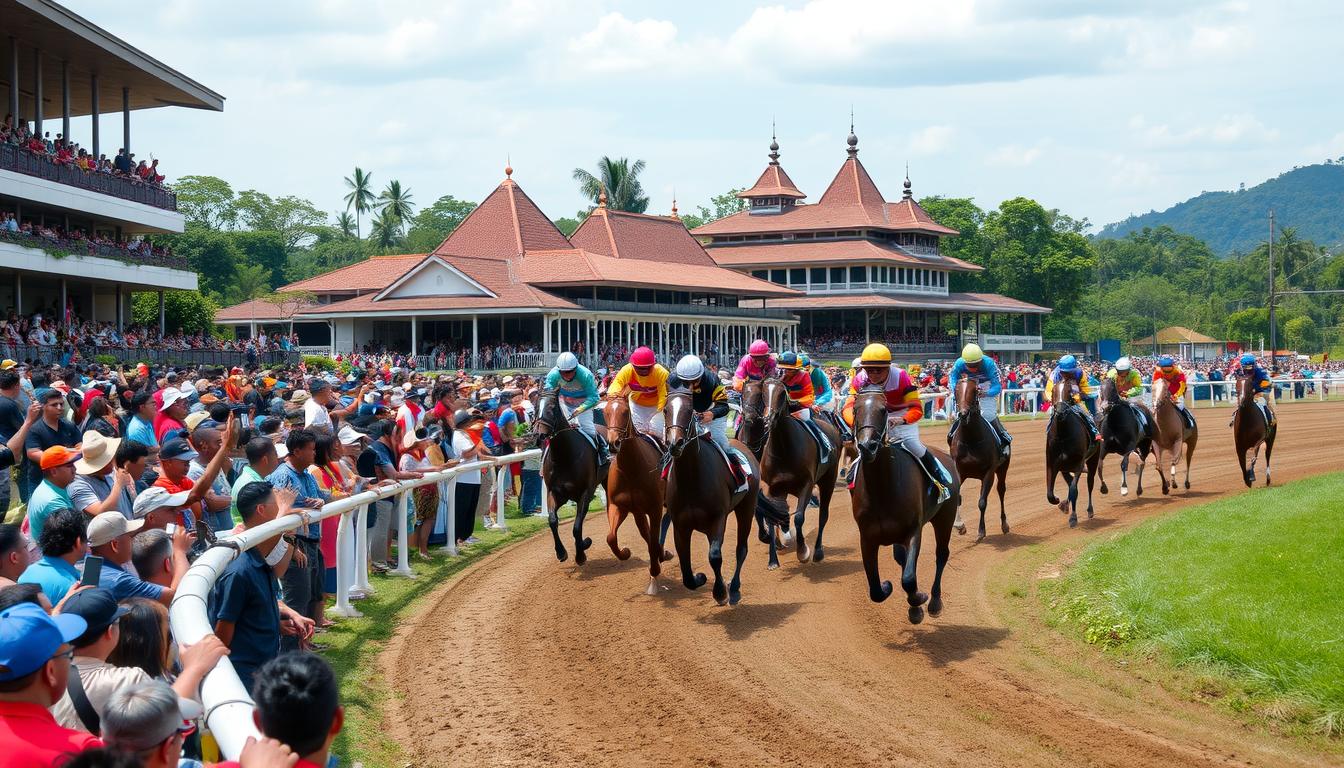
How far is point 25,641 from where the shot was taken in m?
3.46

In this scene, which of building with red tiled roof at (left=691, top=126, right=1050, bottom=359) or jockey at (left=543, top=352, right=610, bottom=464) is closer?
jockey at (left=543, top=352, right=610, bottom=464)

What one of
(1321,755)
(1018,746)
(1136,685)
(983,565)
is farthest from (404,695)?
(983,565)

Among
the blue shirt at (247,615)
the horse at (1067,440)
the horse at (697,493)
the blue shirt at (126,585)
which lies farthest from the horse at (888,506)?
the horse at (1067,440)

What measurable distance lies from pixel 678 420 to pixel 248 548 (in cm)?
407

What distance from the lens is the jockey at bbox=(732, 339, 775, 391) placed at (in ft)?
40.4

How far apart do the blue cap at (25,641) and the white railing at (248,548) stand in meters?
0.55

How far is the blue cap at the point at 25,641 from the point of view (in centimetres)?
344

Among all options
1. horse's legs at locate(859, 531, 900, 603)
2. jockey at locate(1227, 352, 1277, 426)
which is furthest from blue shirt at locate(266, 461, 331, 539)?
jockey at locate(1227, 352, 1277, 426)

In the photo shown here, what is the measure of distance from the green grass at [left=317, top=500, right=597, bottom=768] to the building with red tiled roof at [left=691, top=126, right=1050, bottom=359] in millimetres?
50874

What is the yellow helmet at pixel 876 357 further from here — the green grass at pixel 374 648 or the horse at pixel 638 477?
the green grass at pixel 374 648

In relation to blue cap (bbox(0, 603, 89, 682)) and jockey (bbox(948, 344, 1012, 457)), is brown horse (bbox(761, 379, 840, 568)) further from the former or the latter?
blue cap (bbox(0, 603, 89, 682))

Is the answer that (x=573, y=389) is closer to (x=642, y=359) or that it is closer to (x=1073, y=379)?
(x=642, y=359)

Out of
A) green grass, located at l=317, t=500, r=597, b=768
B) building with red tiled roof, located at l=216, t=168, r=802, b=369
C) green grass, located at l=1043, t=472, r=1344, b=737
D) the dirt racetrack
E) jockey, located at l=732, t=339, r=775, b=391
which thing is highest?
building with red tiled roof, located at l=216, t=168, r=802, b=369

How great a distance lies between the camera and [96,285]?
3806 centimetres
